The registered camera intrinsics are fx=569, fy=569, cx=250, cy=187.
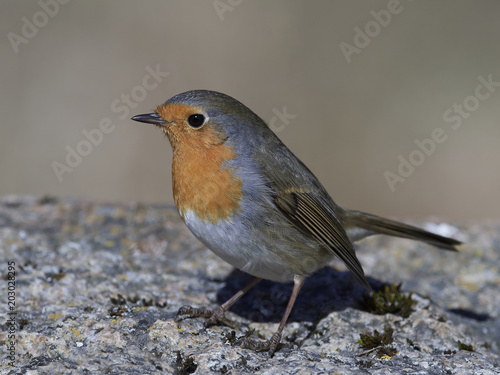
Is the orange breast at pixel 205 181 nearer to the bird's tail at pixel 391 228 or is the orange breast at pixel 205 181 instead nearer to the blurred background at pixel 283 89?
the bird's tail at pixel 391 228

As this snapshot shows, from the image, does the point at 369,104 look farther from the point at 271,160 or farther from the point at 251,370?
the point at 251,370

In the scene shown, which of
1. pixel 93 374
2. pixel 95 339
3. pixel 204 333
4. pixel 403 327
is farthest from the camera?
pixel 403 327

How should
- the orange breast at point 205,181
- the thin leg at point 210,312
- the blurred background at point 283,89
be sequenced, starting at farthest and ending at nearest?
the blurred background at point 283,89 < the thin leg at point 210,312 < the orange breast at point 205,181

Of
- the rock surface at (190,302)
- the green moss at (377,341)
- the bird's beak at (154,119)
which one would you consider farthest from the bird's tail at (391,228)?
the bird's beak at (154,119)

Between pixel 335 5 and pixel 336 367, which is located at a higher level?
pixel 335 5

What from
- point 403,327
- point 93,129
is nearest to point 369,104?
point 93,129

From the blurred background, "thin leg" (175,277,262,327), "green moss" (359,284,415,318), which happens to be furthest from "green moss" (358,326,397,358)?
the blurred background

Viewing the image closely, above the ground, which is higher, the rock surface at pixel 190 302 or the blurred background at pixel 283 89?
the blurred background at pixel 283 89

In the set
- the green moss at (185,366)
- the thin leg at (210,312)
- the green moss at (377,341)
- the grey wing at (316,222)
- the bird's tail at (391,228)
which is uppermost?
the bird's tail at (391,228)
